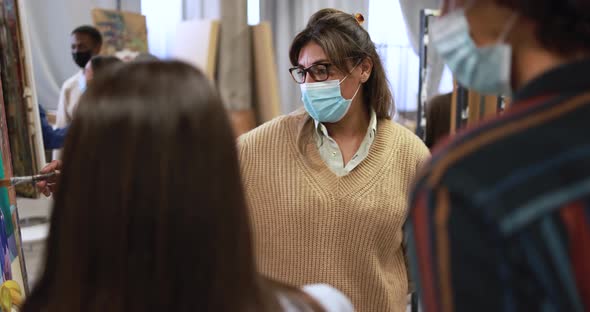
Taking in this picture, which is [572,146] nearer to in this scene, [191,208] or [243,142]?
[191,208]

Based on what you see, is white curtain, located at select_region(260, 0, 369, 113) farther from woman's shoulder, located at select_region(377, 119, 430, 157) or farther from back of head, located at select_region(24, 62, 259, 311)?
back of head, located at select_region(24, 62, 259, 311)

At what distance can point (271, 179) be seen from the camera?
166 centimetres

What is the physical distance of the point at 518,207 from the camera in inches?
24.4

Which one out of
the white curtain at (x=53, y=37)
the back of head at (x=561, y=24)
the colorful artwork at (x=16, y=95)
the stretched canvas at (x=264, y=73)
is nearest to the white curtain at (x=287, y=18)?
the white curtain at (x=53, y=37)

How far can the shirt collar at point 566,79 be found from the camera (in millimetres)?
662

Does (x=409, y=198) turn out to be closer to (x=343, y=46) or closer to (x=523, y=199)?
(x=523, y=199)

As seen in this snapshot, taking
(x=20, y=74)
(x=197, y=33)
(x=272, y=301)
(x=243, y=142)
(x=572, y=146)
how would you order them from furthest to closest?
1. (x=197, y=33)
2. (x=20, y=74)
3. (x=243, y=142)
4. (x=272, y=301)
5. (x=572, y=146)

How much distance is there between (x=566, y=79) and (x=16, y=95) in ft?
6.65

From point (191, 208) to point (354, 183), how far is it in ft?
3.25

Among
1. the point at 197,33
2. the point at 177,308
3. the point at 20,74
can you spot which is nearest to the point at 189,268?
the point at 177,308

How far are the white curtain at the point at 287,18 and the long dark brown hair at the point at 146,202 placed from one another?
573cm

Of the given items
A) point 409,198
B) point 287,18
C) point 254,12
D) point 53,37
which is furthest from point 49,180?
point 287,18

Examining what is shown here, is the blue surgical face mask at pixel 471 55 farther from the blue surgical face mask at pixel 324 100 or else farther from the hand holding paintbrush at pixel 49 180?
the hand holding paintbrush at pixel 49 180

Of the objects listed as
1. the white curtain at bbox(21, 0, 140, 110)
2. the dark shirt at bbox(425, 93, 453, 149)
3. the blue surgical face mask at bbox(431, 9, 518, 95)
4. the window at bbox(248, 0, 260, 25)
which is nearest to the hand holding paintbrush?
the blue surgical face mask at bbox(431, 9, 518, 95)
